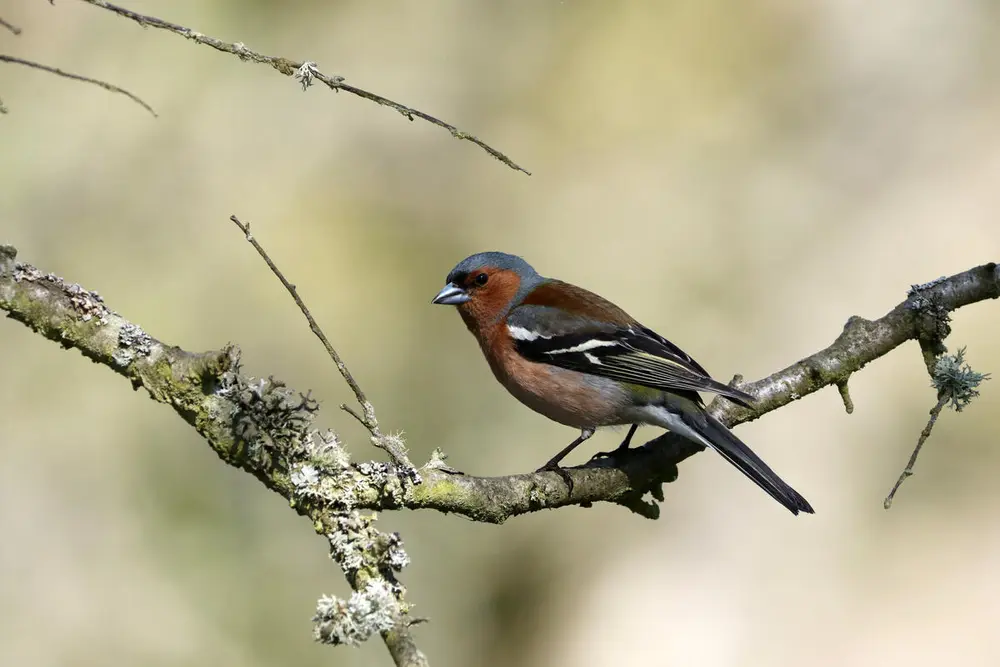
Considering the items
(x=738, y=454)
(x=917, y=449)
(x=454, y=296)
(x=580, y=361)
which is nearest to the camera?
(x=917, y=449)

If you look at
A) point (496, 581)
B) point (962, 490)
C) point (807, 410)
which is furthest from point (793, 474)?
point (496, 581)

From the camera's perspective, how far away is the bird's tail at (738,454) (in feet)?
14.1

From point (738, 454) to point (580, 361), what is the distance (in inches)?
41.1

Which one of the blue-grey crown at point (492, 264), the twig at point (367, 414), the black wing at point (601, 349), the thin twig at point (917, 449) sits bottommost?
the thin twig at point (917, 449)

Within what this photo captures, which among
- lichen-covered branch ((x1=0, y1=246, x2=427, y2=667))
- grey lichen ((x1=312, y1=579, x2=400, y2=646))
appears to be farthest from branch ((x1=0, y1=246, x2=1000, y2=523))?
grey lichen ((x1=312, y1=579, x2=400, y2=646))

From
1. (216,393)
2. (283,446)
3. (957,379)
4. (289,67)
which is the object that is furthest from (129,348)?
(957,379)

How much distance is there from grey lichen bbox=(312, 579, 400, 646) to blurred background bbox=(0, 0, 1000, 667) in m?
3.82

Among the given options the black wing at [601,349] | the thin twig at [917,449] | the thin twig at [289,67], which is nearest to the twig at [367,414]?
the thin twig at [289,67]

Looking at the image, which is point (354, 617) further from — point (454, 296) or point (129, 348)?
point (454, 296)

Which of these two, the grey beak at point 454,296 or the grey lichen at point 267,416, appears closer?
the grey lichen at point 267,416

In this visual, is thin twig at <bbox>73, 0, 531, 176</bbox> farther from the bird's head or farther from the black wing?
the bird's head

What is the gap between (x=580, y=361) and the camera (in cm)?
512

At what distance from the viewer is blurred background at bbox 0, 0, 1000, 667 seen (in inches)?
251

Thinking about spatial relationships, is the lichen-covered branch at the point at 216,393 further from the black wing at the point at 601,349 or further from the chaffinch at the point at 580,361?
the black wing at the point at 601,349
